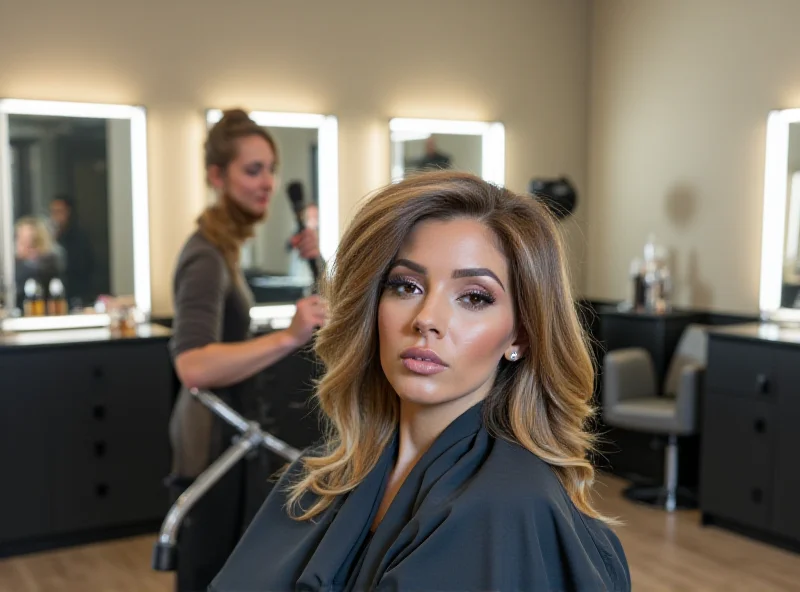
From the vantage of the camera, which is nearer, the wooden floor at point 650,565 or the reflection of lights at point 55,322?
the wooden floor at point 650,565

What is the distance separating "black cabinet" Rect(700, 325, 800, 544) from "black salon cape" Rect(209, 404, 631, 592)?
2.88 meters

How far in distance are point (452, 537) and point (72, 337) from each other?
3235 mm

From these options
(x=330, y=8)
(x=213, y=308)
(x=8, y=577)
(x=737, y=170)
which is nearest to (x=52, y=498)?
(x=8, y=577)

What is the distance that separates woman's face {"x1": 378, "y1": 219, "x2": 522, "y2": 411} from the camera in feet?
3.79

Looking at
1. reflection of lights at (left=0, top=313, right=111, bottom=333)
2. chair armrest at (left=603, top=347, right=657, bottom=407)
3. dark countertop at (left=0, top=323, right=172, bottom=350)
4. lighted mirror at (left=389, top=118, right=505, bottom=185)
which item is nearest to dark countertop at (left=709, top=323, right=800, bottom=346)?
chair armrest at (left=603, top=347, right=657, bottom=407)

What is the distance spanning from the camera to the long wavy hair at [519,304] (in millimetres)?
1180

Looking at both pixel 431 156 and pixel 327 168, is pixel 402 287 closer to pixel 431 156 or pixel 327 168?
pixel 327 168

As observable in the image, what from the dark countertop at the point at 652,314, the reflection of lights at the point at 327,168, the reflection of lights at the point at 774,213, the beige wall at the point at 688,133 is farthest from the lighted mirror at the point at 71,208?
the reflection of lights at the point at 774,213

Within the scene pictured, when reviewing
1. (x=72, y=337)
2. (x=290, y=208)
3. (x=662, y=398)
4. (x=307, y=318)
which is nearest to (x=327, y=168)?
(x=290, y=208)

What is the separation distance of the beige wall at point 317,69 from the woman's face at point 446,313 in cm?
298

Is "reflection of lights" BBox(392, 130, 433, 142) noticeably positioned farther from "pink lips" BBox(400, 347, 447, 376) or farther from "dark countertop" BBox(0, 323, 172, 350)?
"pink lips" BBox(400, 347, 447, 376)

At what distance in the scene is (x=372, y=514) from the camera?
1223 millimetres

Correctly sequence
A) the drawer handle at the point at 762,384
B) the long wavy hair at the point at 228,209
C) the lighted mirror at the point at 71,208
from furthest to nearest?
the lighted mirror at the point at 71,208, the drawer handle at the point at 762,384, the long wavy hair at the point at 228,209

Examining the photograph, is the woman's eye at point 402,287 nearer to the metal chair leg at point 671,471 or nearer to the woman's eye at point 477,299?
the woman's eye at point 477,299
